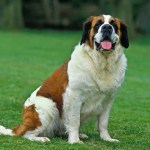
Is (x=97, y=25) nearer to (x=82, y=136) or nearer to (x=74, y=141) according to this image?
(x=74, y=141)

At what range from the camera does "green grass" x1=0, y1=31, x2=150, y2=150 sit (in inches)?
350

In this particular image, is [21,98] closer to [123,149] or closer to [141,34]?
[123,149]

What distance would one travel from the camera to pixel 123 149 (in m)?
8.71

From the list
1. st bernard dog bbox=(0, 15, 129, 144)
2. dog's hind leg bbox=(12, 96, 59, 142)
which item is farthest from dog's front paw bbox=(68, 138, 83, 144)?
dog's hind leg bbox=(12, 96, 59, 142)

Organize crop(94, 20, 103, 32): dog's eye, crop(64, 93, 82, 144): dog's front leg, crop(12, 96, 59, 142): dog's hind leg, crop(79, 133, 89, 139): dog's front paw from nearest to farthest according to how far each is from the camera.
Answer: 1. crop(94, 20, 103, 32): dog's eye
2. crop(64, 93, 82, 144): dog's front leg
3. crop(12, 96, 59, 142): dog's hind leg
4. crop(79, 133, 89, 139): dog's front paw

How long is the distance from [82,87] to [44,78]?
33.6 feet

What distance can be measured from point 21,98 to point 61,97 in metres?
5.37

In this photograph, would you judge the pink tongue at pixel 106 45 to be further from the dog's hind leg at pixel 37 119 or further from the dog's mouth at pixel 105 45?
the dog's hind leg at pixel 37 119

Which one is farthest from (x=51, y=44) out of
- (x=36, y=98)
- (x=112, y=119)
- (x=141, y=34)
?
(x=36, y=98)

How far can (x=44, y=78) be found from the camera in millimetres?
18922

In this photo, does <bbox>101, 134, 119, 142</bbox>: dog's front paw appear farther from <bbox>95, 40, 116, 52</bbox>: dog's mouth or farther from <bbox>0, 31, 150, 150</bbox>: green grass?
<bbox>95, 40, 116, 52</bbox>: dog's mouth

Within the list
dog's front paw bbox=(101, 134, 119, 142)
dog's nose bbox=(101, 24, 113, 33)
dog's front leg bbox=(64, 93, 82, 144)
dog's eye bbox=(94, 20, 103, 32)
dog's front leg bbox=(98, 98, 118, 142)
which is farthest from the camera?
dog's front paw bbox=(101, 134, 119, 142)

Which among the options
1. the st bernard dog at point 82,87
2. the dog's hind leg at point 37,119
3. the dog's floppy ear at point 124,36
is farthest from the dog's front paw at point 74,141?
the dog's floppy ear at point 124,36

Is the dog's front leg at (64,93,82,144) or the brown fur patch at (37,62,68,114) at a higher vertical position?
the brown fur patch at (37,62,68,114)
